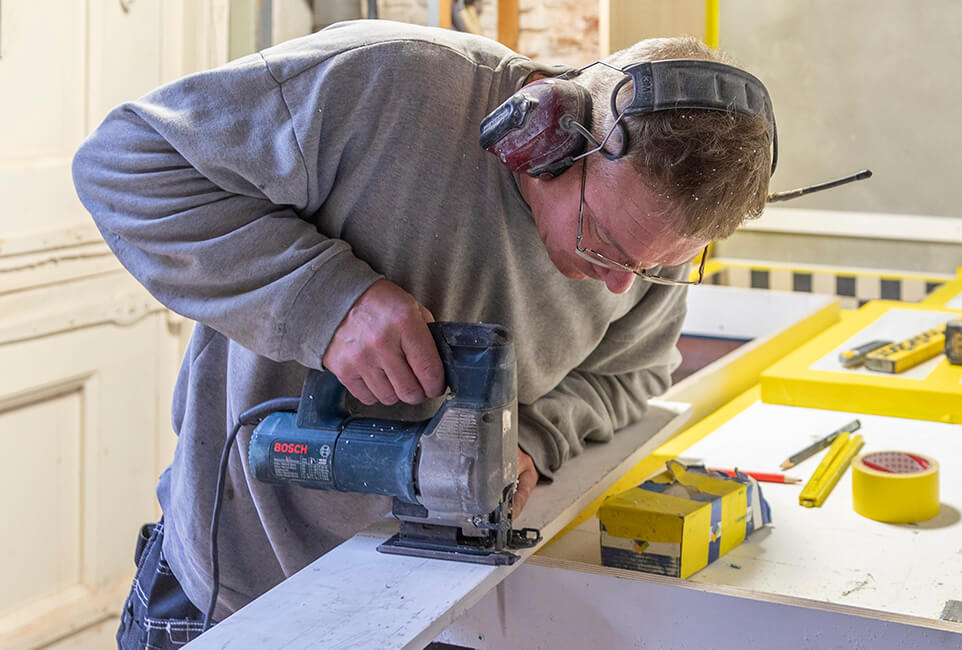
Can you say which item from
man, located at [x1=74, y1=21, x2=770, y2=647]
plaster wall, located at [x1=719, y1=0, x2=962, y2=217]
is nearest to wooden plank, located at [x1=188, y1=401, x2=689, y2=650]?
man, located at [x1=74, y1=21, x2=770, y2=647]

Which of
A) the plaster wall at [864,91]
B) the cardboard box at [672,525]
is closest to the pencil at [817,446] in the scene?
the cardboard box at [672,525]

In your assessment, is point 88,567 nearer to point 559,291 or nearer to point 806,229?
point 559,291

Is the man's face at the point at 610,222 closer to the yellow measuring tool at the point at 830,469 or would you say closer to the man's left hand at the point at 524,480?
the man's left hand at the point at 524,480

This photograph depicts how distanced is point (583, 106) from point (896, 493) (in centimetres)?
74

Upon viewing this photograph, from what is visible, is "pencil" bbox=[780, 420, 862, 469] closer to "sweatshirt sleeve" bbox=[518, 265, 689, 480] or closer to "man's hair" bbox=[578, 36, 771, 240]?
"sweatshirt sleeve" bbox=[518, 265, 689, 480]

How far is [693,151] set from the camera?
1043 mm

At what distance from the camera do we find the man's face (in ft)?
3.63

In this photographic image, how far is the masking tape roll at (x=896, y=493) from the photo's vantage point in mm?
1439

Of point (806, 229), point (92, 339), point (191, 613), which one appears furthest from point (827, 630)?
point (806, 229)

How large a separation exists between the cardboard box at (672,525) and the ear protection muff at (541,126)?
1.38 ft

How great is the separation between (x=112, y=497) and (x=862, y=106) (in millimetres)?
2596

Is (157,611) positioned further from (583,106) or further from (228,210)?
(583,106)

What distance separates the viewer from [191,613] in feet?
4.76

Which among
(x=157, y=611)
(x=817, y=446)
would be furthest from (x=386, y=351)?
(x=817, y=446)
